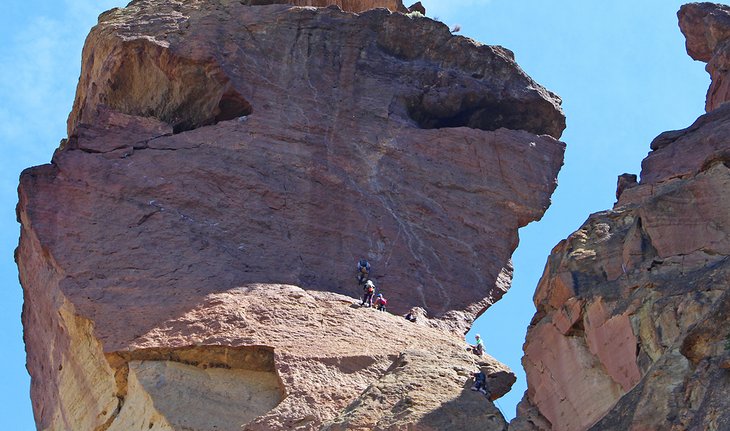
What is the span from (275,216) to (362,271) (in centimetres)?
306

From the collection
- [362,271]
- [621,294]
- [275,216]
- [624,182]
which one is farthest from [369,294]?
[621,294]

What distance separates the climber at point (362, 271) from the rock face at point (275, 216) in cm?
34

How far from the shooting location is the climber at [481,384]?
33625 millimetres

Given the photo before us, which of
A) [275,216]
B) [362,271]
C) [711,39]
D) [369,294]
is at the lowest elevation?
[369,294]

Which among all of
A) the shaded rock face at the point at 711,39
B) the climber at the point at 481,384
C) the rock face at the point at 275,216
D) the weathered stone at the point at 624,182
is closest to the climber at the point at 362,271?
the rock face at the point at 275,216

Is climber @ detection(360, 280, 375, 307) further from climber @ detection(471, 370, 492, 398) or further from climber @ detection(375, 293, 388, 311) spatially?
climber @ detection(471, 370, 492, 398)

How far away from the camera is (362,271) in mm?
42000

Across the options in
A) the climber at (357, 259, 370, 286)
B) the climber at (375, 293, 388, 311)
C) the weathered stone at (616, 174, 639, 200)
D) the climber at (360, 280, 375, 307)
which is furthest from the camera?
the climber at (357, 259, 370, 286)

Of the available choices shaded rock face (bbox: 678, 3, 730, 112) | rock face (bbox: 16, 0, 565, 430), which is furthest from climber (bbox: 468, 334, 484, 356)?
shaded rock face (bbox: 678, 3, 730, 112)

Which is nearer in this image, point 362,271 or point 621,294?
point 621,294

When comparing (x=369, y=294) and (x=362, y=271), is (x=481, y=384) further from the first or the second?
(x=362, y=271)

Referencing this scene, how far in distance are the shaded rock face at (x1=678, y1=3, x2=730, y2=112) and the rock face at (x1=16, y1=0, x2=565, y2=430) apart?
520 cm

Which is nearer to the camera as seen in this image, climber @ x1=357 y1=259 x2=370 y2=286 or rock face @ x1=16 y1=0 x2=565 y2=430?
rock face @ x1=16 y1=0 x2=565 y2=430

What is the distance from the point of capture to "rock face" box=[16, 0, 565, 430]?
3691 centimetres
